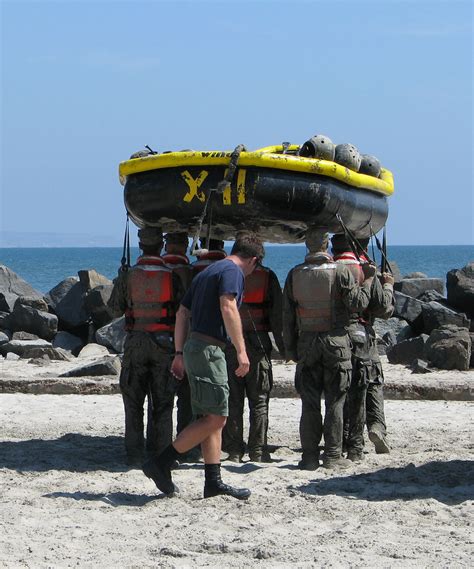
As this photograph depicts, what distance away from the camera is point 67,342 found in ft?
72.1

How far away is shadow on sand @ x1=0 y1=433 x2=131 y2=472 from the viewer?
9.40 m

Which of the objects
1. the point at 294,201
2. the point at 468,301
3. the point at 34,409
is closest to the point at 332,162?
the point at 294,201

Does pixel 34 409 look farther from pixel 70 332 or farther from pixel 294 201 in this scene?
pixel 70 332

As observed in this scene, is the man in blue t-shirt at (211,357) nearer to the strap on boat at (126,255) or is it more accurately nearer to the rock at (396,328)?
the strap on boat at (126,255)

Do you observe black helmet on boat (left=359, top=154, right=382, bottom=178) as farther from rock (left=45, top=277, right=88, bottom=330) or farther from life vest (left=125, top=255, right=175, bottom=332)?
rock (left=45, top=277, right=88, bottom=330)

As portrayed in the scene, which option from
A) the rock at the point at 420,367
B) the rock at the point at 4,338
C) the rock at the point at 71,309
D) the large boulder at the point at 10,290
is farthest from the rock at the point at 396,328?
the large boulder at the point at 10,290

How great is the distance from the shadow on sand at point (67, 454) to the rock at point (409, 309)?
1171cm

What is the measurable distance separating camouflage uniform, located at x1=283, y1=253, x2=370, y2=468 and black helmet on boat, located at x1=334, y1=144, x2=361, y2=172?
946 mm

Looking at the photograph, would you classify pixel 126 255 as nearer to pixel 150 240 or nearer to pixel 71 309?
pixel 150 240

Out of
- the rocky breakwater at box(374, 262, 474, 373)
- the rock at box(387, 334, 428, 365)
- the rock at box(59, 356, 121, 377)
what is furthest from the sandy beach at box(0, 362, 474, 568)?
the rock at box(387, 334, 428, 365)

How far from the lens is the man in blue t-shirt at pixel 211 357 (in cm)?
785

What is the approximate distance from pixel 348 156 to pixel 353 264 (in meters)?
0.91

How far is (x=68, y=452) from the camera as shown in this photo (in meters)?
10.0

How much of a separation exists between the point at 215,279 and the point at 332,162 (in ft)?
7.32
